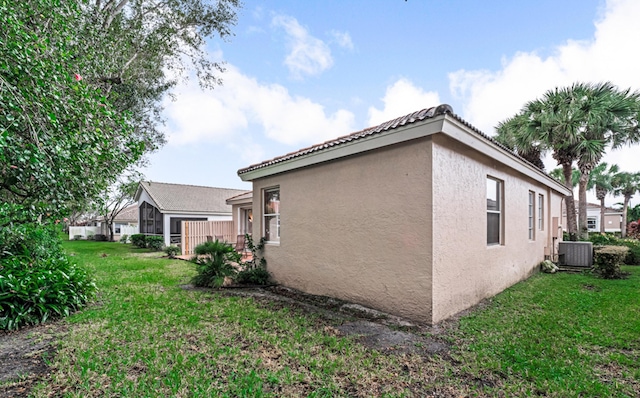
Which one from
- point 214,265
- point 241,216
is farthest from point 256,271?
point 241,216

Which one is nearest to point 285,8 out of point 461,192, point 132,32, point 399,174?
point 132,32

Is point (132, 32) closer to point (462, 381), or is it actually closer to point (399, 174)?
point (399, 174)

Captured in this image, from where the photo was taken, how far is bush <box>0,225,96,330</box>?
461cm

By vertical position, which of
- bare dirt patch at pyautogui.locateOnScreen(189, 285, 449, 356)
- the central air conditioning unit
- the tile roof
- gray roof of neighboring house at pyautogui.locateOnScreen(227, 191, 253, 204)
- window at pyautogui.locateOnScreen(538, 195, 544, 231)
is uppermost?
the tile roof

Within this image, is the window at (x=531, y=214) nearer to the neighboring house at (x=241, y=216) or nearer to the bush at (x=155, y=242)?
the neighboring house at (x=241, y=216)

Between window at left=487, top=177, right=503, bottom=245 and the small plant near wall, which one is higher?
window at left=487, top=177, right=503, bottom=245

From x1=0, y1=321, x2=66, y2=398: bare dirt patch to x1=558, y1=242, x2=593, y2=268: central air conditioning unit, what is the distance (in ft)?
45.6

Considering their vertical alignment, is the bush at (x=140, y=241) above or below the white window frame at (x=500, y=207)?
below

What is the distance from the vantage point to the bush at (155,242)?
19.2 meters

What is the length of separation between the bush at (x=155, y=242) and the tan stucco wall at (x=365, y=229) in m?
15.2

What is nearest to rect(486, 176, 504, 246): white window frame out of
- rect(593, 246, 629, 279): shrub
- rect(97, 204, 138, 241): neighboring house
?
rect(593, 246, 629, 279): shrub

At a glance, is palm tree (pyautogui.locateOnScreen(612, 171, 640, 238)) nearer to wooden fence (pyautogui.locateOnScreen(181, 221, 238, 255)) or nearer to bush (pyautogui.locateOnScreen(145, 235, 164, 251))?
wooden fence (pyautogui.locateOnScreen(181, 221, 238, 255))

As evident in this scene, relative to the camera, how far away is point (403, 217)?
Answer: 4957 mm

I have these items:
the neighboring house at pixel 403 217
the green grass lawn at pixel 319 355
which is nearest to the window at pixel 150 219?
the neighboring house at pixel 403 217
